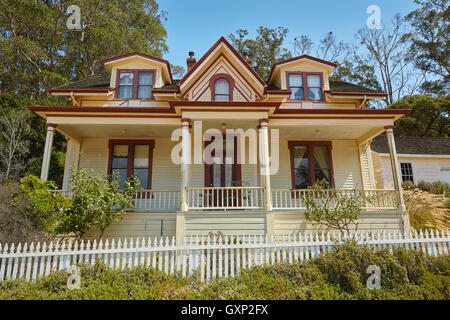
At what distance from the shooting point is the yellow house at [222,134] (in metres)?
9.67

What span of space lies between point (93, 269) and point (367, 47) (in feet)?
125

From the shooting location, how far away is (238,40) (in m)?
Answer: 32.6

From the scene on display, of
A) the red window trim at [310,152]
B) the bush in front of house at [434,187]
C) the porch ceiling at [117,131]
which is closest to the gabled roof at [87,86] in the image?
the porch ceiling at [117,131]

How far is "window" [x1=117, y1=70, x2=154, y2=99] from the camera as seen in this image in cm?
1252

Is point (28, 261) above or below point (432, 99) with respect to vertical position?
below

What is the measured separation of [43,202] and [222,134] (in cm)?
688

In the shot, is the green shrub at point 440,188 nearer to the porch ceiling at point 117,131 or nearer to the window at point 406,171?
the window at point 406,171

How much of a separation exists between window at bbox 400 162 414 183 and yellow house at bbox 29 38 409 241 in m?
7.63

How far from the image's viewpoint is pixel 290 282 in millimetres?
5793

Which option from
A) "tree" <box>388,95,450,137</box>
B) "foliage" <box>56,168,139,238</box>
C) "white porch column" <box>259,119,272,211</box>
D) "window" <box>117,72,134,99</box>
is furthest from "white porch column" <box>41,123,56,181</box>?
"tree" <box>388,95,450,137</box>

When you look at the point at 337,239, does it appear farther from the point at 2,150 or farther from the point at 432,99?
the point at 432,99

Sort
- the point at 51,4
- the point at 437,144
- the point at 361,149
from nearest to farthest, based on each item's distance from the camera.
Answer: the point at 361,149
the point at 437,144
the point at 51,4

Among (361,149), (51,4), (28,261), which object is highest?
(51,4)

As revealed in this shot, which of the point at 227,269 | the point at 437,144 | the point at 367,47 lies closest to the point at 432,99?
the point at 437,144
